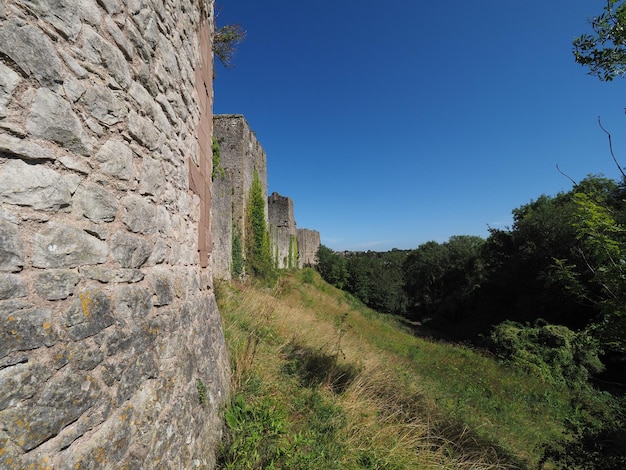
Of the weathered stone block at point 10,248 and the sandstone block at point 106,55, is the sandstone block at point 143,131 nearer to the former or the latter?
the sandstone block at point 106,55

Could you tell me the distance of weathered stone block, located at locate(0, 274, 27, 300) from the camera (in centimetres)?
104

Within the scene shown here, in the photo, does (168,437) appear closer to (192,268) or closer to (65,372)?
Result: (65,372)

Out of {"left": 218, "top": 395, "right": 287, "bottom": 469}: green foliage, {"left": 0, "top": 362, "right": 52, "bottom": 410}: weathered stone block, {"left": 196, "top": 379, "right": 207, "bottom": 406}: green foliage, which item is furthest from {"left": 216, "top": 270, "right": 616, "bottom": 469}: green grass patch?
{"left": 0, "top": 362, "right": 52, "bottom": 410}: weathered stone block

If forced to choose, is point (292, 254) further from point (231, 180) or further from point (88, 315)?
point (88, 315)

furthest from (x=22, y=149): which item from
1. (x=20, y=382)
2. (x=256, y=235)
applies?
(x=256, y=235)

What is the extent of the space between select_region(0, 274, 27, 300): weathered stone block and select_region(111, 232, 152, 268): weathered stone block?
0.47 metres

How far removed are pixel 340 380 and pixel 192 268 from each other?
10.4 feet

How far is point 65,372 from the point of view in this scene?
1.23 meters

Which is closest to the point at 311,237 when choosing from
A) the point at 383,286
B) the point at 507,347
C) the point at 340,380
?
the point at 383,286

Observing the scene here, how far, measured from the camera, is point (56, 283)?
1229 millimetres

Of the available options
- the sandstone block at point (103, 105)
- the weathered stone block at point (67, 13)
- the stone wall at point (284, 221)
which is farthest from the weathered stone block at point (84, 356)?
the stone wall at point (284, 221)

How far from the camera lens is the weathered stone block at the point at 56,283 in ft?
3.84

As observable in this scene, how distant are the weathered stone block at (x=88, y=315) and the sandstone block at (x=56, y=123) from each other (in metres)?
0.65

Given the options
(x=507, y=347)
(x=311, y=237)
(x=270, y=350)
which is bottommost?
(x=507, y=347)
